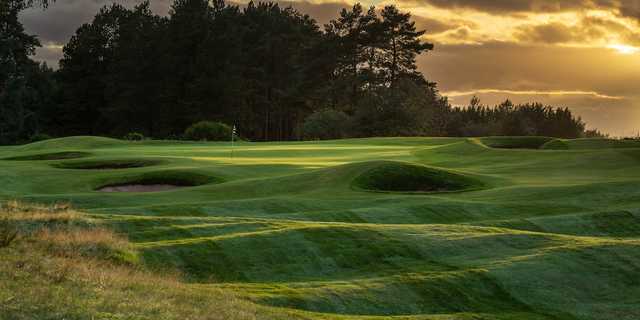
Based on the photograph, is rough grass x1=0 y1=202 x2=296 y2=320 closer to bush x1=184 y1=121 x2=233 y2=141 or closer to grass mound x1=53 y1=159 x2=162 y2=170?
grass mound x1=53 y1=159 x2=162 y2=170

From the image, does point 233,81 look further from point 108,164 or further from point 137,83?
point 108,164

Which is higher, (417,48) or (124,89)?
(417,48)

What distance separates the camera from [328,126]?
107938 millimetres

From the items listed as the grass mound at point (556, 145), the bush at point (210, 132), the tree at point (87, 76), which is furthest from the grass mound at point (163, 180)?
the tree at point (87, 76)

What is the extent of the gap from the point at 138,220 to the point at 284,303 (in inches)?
409

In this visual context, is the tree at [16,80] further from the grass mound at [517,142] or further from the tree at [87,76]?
the grass mound at [517,142]

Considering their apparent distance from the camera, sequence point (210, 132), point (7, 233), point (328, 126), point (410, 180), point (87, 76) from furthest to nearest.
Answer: point (87, 76) < point (328, 126) < point (210, 132) < point (410, 180) < point (7, 233)

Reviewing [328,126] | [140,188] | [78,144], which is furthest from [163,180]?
[328,126]

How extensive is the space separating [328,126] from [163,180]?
212 ft

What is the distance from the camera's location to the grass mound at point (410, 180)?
41.7m

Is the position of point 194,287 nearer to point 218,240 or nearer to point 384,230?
point 218,240

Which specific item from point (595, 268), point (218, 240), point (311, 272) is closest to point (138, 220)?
point (218, 240)

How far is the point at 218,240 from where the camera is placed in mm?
23672

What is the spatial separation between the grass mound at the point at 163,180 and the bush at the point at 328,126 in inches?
2477
